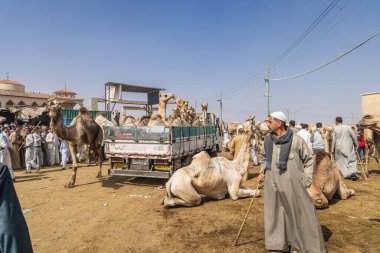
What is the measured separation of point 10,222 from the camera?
1.49 m

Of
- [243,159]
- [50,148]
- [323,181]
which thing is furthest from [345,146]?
[50,148]

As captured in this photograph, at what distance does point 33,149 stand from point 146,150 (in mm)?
7928

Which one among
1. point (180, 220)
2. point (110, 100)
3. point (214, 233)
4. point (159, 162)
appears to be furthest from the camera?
point (110, 100)

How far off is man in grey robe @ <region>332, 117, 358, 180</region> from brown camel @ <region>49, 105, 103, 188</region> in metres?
9.16

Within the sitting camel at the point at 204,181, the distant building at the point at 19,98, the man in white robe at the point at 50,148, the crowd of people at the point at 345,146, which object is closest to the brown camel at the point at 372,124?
the crowd of people at the point at 345,146

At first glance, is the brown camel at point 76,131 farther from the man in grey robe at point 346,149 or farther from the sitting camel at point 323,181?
the man in grey robe at point 346,149

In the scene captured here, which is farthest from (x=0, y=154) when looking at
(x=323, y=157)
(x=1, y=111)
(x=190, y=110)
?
(x=1, y=111)

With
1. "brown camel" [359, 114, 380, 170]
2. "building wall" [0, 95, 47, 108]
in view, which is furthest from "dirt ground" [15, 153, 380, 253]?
"building wall" [0, 95, 47, 108]

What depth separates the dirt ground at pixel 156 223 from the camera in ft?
14.0

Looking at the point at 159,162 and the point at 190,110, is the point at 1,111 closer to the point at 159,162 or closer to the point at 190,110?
the point at 190,110

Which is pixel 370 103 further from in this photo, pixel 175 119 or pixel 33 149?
pixel 33 149

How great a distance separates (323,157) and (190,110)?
29.8 ft

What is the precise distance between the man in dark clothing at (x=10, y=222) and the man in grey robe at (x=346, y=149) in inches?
404

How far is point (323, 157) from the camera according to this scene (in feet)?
21.0
